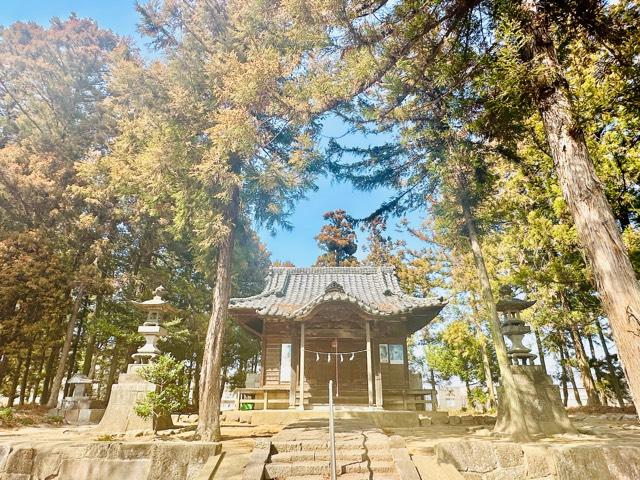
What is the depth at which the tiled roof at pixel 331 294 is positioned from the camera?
1316 cm

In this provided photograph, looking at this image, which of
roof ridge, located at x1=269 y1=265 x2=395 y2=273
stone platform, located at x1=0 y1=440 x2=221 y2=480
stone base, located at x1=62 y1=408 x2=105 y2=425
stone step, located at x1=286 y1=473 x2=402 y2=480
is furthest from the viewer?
roof ridge, located at x1=269 y1=265 x2=395 y2=273

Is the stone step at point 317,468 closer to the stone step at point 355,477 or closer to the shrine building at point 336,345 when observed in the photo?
the stone step at point 355,477

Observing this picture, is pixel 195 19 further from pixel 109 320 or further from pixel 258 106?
pixel 109 320

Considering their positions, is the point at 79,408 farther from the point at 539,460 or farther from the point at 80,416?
the point at 539,460

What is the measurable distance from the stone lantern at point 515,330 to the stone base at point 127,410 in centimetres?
993

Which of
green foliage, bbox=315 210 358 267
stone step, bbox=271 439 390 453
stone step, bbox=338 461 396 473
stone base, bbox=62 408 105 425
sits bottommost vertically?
stone base, bbox=62 408 105 425

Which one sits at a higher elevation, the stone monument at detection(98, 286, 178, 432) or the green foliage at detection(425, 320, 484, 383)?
the green foliage at detection(425, 320, 484, 383)

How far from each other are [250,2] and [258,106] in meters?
3.15

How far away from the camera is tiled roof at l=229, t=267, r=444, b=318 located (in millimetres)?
13164

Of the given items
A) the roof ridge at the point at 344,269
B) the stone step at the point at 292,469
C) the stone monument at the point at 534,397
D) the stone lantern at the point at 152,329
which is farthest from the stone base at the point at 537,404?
the stone lantern at the point at 152,329

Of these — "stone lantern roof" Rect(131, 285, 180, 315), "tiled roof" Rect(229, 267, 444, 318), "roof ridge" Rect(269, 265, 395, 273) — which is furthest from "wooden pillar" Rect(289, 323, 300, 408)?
"stone lantern roof" Rect(131, 285, 180, 315)

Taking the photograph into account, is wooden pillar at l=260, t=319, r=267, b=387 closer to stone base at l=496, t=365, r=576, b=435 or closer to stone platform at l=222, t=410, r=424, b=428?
stone platform at l=222, t=410, r=424, b=428

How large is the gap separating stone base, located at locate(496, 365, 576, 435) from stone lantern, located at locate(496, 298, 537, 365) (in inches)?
17.1

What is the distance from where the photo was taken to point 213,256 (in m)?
12.4
